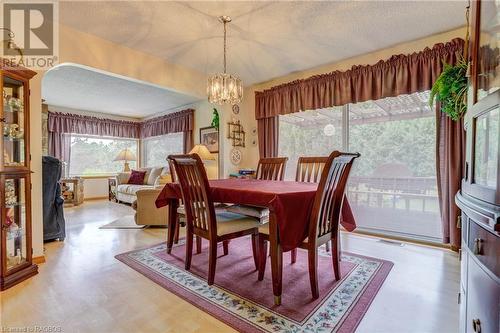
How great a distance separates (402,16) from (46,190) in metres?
4.23

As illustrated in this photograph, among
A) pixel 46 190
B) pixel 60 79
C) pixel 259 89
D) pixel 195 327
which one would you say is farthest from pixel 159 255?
pixel 60 79

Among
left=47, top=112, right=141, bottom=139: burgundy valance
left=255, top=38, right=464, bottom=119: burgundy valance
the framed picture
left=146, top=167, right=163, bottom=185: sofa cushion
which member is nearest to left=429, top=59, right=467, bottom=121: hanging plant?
left=255, top=38, right=464, bottom=119: burgundy valance

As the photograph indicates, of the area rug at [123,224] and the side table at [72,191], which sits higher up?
the side table at [72,191]

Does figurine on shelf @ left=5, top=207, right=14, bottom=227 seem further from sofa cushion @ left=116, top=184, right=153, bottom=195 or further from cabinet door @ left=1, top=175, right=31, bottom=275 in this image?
sofa cushion @ left=116, top=184, right=153, bottom=195

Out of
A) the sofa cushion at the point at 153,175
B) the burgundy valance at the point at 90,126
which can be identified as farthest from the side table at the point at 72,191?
the sofa cushion at the point at 153,175

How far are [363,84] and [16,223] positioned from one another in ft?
12.8

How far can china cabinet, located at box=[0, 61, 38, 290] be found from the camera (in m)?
1.93

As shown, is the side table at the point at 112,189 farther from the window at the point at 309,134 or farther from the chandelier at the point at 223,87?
the chandelier at the point at 223,87

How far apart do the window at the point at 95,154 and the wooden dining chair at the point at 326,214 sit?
624 cm

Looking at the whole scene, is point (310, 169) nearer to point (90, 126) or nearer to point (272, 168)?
point (272, 168)

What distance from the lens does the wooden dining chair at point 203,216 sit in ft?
6.04

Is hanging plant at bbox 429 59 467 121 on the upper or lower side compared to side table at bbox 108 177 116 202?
upper

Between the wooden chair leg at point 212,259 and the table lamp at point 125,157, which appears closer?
the wooden chair leg at point 212,259

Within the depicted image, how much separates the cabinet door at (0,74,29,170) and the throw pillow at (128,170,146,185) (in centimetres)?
375
